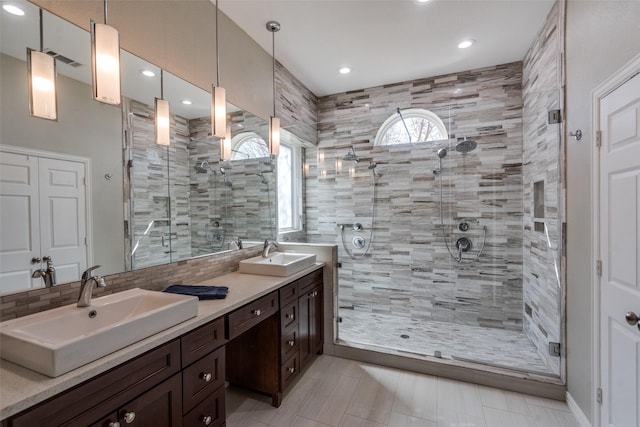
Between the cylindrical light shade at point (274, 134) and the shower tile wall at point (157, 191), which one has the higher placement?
the cylindrical light shade at point (274, 134)

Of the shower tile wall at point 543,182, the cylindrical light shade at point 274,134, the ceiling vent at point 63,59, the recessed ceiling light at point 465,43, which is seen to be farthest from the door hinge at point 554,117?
the ceiling vent at point 63,59

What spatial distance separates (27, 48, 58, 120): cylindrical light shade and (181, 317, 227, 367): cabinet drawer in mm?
1184

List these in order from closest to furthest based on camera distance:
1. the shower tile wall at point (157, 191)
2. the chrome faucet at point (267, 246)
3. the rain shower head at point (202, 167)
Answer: the shower tile wall at point (157, 191) < the rain shower head at point (202, 167) < the chrome faucet at point (267, 246)

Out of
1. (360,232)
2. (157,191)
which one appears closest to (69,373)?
(157,191)

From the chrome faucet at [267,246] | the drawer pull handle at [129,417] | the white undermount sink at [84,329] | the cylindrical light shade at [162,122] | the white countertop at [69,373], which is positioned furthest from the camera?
the chrome faucet at [267,246]

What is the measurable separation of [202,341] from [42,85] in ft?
4.48

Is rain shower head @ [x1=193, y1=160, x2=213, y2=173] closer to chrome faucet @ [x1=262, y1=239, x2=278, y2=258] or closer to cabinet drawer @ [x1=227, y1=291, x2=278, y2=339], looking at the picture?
chrome faucet @ [x1=262, y1=239, x2=278, y2=258]

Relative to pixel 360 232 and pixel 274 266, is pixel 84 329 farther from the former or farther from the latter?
pixel 360 232

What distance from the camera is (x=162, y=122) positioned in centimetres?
183

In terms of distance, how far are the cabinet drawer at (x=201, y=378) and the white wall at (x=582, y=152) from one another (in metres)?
2.27

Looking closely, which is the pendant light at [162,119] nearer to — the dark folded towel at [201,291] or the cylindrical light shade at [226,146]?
the cylindrical light shade at [226,146]

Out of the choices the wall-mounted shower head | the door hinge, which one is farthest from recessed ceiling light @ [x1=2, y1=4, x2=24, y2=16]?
the door hinge

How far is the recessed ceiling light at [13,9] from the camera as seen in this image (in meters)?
1.19

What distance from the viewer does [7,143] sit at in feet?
3.83
